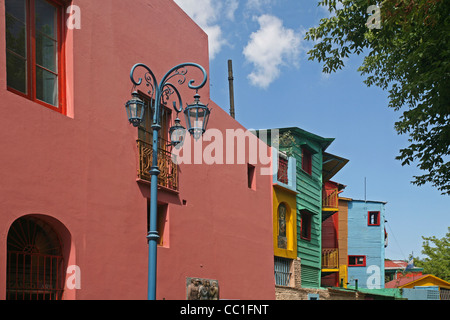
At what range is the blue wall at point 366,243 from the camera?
3616 cm

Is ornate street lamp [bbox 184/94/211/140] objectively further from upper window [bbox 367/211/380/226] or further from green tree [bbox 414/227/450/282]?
green tree [bbox 414/227/450/282]

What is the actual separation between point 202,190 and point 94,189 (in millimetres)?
4833

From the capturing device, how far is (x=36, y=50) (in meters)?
11.1

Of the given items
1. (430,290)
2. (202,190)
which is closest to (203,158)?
(202,190)

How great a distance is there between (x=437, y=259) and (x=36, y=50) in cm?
4455

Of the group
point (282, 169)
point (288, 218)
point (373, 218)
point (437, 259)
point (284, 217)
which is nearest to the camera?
point (284, 217)

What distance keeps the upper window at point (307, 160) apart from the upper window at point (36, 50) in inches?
638

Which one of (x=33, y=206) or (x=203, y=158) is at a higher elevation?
(x=203, y=158)

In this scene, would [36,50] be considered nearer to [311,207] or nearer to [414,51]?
[414,51]

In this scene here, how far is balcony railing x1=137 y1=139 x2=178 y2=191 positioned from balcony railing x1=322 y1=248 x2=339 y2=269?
47.9ft

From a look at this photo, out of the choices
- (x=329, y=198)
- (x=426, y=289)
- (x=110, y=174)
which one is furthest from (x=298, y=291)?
(x=426, y=289)

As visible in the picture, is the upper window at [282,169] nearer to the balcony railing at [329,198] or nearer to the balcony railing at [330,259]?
the balcony railing at [330,259]

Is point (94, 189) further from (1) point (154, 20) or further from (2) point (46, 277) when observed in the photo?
(1) point (154, 20)

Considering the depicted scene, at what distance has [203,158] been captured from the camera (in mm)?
16672
